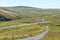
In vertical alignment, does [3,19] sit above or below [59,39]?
below

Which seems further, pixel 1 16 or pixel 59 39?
pixel 1 16

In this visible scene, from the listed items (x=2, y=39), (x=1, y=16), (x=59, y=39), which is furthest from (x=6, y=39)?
(x=1, y=16)

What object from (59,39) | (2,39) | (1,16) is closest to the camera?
(2,39)

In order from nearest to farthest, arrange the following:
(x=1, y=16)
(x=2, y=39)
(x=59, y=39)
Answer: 1. (x=2, y=39)
2. (x=59, y=39)
3. (x=1, y=16)

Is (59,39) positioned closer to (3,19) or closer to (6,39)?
(6,39)

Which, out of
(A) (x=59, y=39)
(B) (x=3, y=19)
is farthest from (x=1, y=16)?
(A) (x=59, y=39)

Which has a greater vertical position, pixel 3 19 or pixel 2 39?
pixel 2 39

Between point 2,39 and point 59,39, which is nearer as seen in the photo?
point 2,39

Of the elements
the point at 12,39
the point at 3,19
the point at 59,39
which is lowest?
the point at 3,19

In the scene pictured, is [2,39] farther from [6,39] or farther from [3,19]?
[3,19]
